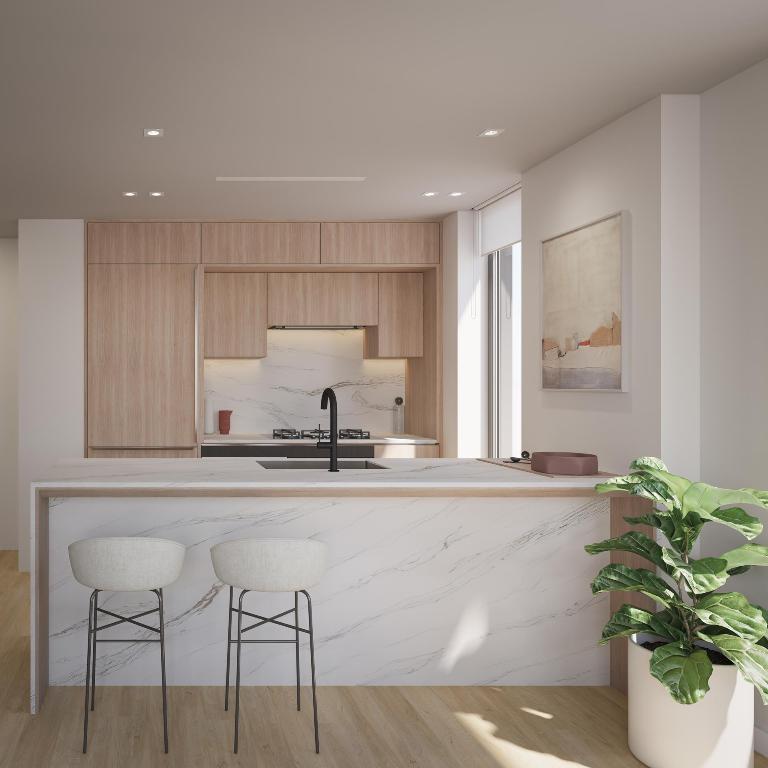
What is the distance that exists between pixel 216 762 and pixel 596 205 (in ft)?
9.54

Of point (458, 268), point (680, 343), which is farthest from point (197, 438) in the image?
point (680, 343)

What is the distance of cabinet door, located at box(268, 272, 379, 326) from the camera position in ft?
21.6

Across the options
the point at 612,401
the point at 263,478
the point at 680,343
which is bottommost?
the point at 263,478

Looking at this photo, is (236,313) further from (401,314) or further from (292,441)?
(401,314)

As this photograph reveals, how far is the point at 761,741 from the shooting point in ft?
10.5

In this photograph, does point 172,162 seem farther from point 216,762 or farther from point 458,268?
point 216,762

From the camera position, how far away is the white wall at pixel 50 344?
6250mm

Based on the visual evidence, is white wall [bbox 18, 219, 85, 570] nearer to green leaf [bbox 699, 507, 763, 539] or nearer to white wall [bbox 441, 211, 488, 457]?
white wall [bbox 441, 211, 488, 457]

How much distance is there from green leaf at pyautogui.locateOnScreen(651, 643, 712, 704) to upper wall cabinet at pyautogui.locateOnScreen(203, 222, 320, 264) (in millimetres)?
4149

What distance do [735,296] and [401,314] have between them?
3518 mm

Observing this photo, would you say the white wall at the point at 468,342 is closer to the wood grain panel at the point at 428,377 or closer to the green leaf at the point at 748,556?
the wood grain panel at the point at 428,377

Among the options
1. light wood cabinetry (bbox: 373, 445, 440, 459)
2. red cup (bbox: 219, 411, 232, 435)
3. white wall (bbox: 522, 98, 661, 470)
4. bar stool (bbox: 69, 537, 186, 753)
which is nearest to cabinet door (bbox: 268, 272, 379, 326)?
red cup (bbox: 219, 411, 232, 435)

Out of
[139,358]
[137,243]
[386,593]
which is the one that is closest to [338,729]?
[386,593]

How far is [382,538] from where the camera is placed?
3844mm
